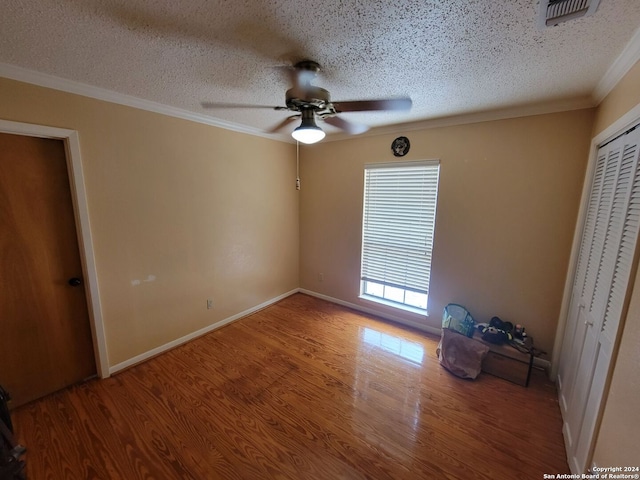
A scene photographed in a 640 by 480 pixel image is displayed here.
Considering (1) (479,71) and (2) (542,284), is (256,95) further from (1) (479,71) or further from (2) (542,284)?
(2) (542,284)

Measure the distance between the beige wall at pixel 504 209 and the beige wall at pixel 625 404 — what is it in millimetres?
985

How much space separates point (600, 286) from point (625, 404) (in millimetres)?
704

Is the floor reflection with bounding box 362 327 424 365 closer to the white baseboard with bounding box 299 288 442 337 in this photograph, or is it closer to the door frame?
the white baseboard with bounding box 299 288 442 337

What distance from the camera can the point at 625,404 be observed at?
1079 millimetres

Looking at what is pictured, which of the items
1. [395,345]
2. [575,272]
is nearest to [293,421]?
[395,345]

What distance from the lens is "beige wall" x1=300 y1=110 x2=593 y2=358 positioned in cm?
222

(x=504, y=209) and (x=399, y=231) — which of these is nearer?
(x=504, y=209)

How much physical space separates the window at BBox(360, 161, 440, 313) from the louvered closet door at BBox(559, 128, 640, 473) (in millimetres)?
1301

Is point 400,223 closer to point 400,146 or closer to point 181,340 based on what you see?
point 400,146

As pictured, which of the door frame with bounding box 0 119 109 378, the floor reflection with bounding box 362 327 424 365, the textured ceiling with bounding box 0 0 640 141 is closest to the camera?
the textured ceiling with bounding box 0 0 640 141

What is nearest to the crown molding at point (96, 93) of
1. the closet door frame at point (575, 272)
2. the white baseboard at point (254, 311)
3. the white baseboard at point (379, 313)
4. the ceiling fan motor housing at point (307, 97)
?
the ceiling fan motor housing at point (307, 97)

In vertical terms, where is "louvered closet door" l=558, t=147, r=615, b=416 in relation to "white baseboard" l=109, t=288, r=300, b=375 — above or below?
above

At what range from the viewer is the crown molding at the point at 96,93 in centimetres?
167

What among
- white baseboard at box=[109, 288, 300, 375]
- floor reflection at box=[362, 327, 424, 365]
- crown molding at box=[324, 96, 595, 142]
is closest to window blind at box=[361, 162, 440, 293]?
crown molding at box=[324, 96, 595, 142]
